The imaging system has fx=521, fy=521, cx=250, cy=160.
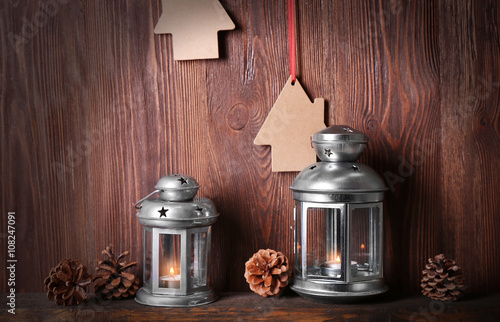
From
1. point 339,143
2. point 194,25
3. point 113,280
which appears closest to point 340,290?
point 339,143

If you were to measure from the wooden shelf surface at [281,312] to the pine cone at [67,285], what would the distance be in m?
0.03

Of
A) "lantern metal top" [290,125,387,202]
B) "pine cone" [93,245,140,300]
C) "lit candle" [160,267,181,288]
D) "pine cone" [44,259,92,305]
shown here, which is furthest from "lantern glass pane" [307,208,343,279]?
"pine cone" [44,259,92,305]

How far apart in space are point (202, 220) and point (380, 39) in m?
0.74

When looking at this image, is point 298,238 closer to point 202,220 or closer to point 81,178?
point 202,220

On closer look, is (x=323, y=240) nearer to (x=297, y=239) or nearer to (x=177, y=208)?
(x=297, y=239)

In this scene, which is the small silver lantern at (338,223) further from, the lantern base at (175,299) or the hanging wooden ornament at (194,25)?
the hanging wooden ornament at (194,25)

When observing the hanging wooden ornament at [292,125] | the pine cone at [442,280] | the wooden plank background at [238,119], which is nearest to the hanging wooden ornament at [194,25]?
the wooden plank background at [238,119]

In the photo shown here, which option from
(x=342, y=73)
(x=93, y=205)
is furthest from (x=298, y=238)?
(x=93, y=205)

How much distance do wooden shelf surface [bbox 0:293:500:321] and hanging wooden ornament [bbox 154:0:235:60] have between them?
729 millimetres

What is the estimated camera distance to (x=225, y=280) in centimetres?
158

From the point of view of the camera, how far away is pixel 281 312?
4.48ft

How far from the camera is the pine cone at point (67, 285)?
1.41 meters

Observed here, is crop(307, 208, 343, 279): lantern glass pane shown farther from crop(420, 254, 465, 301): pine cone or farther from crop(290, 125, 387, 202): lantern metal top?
crop(420, 254, 465, 301): pine cone

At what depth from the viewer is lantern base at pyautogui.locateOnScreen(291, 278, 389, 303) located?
135 centimetres
